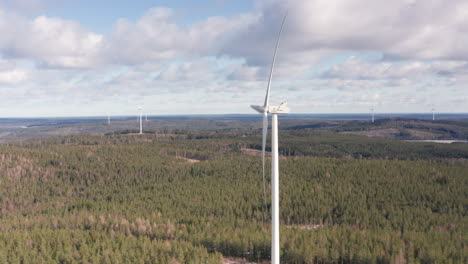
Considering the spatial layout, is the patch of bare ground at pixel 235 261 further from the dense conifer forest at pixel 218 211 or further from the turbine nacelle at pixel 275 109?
the turbine nacelle at pixel 275 109

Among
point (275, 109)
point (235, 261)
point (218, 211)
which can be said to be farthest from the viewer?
point (218, 211)

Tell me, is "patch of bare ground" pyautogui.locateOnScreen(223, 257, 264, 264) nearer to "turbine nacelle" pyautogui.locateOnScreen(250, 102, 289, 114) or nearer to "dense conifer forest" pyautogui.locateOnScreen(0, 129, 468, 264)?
"dense conifer forest" pyautogui.locateOnScreen(0, 129, 468, 264)

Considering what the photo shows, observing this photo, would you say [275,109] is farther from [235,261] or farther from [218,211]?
A: [218,211]

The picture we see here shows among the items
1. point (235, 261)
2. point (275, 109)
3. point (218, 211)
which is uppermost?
point (275, 109)

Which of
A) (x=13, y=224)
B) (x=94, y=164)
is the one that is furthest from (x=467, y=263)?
(x=94, y=164)

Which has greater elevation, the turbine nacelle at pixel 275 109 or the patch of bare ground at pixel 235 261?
the turbine nacelle at pixel 275 109

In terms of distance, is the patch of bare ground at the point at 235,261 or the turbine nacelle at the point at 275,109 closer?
the turbine nacelle at the point at 275,109

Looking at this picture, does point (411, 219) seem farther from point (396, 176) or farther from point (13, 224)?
point (13, 224)

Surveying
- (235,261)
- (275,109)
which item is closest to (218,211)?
(235,261)

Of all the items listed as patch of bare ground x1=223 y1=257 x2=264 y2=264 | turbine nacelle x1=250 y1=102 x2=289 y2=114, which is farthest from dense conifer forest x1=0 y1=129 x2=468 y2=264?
turbine nacelle x1=250 y1=102 x2=289 y2=114

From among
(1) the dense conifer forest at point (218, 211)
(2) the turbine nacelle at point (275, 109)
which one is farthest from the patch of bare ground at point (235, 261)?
(2) the turbine nacelle at point (275, 109)
